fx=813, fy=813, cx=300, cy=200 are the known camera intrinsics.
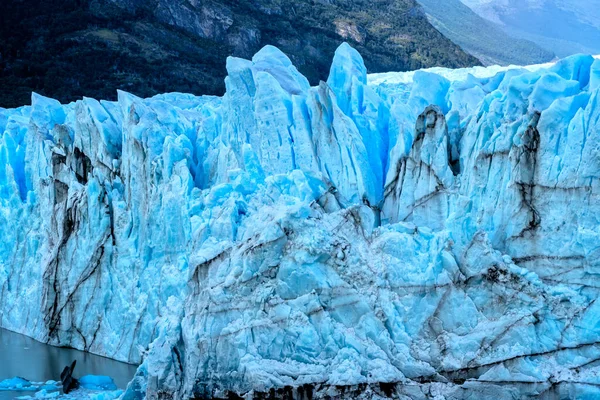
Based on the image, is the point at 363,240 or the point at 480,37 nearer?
the point at 363,240

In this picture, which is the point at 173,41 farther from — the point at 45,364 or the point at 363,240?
the point at 363,240

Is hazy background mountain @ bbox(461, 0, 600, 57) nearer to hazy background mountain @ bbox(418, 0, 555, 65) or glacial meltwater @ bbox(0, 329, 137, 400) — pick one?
hazy background mountain @ bbox(418, 0, 555, 65)

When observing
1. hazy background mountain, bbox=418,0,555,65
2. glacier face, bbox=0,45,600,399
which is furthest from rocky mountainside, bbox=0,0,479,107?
glacier face, bbox=0,45,600,399

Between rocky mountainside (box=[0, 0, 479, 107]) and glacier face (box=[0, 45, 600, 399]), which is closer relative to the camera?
glacier face (box=[0, 45, 600, 399])

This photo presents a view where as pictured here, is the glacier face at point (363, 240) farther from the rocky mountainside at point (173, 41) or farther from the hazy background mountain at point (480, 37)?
the hazy background mountain at point (480, 37)

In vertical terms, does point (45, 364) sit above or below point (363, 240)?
below

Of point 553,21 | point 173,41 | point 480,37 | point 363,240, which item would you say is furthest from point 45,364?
point 553,21

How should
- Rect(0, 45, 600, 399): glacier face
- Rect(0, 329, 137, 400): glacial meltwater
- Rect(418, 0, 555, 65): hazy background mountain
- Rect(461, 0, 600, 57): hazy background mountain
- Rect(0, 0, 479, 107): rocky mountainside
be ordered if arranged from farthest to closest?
A: Rect(461, 0, 600, 57): hazy background mountain
Rect(418, 0, 555, 65): hazy background mountain
Rect(0, 0, 479, 107): rocky mountainside
Rect(0, 329, 137, 400): glacial meltwater
Rect(0, 45, 600, 399): glacier face

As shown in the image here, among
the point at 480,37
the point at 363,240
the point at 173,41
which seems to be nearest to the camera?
the point at 363,240

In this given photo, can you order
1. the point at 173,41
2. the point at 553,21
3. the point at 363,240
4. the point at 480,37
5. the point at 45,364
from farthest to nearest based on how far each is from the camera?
the point at 553,21, the point at 480,37, the point at 173,41, the point at 45,364, the point at 363,240
